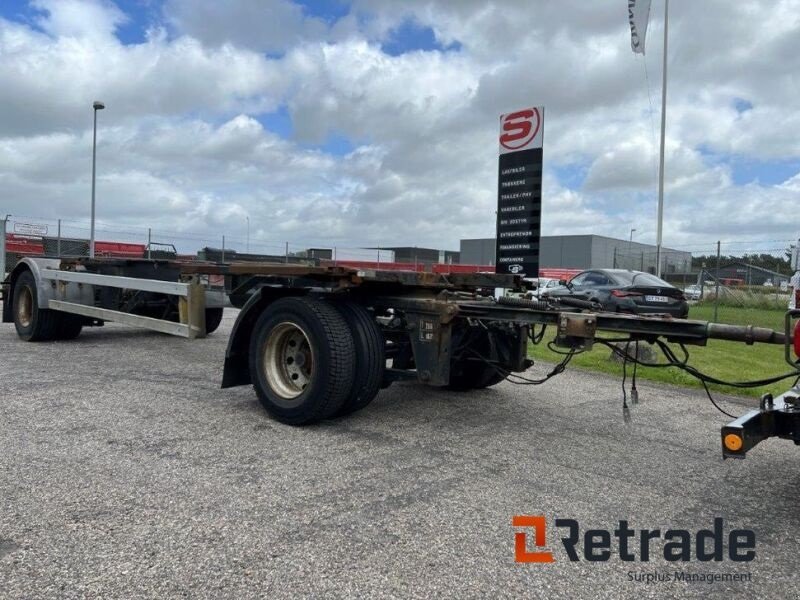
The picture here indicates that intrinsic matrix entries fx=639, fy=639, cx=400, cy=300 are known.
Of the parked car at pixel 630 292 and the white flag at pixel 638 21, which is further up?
the white flag at pixel 638 21

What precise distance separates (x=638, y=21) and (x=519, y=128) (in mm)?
12771

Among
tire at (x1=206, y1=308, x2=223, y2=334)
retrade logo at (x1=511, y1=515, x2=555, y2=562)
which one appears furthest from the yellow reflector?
tire at (x1=206, y1=308, x2=223, y2=334)

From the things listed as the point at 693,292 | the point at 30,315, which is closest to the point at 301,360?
the point at 30,315

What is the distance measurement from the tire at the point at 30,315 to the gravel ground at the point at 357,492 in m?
3.33

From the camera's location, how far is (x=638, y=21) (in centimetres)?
2111

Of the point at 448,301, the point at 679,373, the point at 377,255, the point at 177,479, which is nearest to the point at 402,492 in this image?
the point at 177,479

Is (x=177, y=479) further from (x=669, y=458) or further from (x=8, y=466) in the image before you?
→ (x=669, y=458)

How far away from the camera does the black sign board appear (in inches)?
445

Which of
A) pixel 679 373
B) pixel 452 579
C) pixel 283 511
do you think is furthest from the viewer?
pixel 679 373

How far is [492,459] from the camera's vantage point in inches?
172

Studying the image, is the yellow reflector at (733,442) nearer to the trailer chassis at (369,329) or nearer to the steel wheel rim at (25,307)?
the trailer chassis at (369,329)

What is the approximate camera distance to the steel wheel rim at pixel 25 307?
31.8 feet

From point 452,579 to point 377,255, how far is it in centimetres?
3302

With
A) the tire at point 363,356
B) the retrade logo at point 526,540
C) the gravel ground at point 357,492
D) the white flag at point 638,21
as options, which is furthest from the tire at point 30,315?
the white flag at point 638,21
